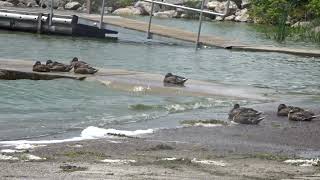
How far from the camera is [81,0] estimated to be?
3012 inches

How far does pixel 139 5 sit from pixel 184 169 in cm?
7117

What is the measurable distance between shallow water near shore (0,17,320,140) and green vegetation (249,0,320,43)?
1167 cm

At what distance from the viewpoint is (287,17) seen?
5672cm

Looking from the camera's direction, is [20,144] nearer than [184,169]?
No

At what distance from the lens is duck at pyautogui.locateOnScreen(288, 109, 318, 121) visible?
14.2 m

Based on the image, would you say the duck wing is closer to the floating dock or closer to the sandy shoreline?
the sandy shoreline

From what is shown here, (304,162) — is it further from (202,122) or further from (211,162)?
(202,122)

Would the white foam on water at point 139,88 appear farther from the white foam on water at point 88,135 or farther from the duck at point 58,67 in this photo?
the white foam on water at point 88,135

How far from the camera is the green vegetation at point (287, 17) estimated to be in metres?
43.9

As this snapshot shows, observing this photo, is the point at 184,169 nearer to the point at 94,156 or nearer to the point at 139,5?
the point at 94,156

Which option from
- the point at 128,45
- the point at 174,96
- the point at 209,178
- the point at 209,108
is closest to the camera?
the point at 209,178

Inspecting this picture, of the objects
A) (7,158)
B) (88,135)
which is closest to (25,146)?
(7,158)

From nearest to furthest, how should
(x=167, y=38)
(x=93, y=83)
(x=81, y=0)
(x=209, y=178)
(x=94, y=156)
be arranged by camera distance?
(x=209, y=178) → (x=94, y=156) → (x=93, y=83) → (x=167, y=38) → (x=81, y=0)

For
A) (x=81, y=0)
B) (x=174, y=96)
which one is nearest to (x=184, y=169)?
(x=174, y=96)
